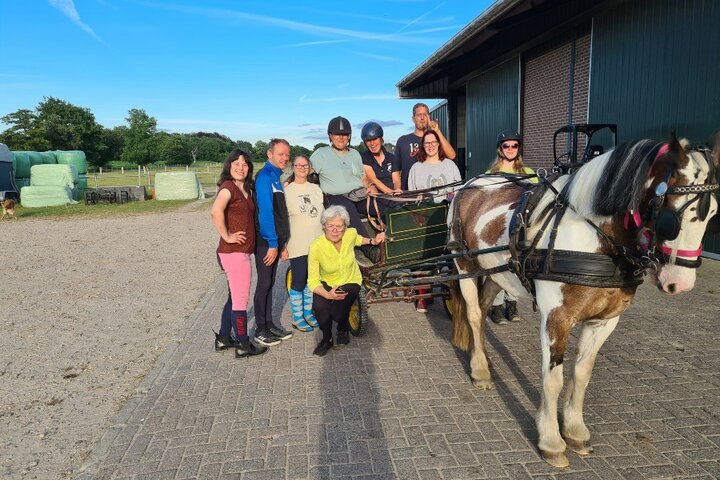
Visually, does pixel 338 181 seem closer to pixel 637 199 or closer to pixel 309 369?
pixel 309 369

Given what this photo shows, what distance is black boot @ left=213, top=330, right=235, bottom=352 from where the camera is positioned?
15.0 feet

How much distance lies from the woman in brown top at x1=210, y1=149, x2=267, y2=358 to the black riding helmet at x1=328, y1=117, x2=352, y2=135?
39.0 inches

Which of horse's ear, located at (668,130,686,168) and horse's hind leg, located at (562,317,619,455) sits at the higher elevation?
horse's ear, located at (668,130,686,168)

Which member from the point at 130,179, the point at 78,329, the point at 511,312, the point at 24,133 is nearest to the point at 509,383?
the point at 511,312

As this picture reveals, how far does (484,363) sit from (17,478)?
3.21 metres

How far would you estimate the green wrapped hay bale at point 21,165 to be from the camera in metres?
24.1

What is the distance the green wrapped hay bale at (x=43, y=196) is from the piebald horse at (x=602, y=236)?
2454 cm

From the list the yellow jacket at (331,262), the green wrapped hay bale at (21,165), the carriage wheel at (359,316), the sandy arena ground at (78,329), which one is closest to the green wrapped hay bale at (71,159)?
the green wrapped hay bale at (21,165)

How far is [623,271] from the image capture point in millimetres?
2453

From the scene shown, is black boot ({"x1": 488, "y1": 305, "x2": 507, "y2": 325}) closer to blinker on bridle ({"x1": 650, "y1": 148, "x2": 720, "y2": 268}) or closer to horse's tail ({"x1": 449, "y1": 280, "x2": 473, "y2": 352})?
horse's tail ({"x1": 449, "y1": 280, "x2": 473, "y2": 352})

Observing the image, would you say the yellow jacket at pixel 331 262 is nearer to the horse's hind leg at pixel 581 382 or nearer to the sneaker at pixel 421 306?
the sneaker at pixel 421 306

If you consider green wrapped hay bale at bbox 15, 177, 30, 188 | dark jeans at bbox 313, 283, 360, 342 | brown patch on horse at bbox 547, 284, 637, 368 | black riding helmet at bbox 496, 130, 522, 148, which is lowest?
dark jeans at bbox 313, 283, 360, 342

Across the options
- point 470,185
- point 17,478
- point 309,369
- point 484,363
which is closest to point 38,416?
point 17,478

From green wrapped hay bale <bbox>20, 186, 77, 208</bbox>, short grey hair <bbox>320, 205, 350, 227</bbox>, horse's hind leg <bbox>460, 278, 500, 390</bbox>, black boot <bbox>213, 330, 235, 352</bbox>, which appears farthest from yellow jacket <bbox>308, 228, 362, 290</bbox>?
green wrapped hay bale <bbox>20, 186, 77, 208</bbox>
